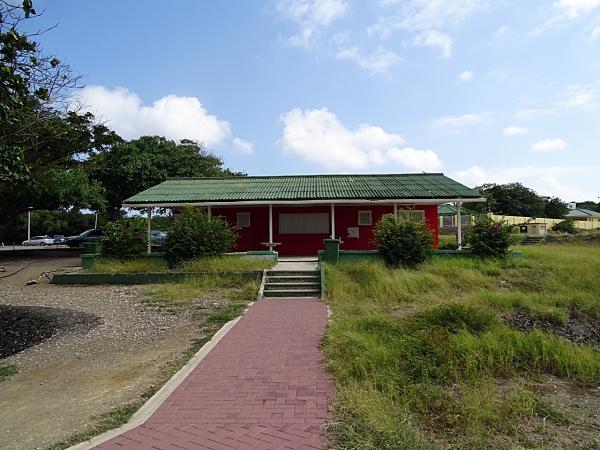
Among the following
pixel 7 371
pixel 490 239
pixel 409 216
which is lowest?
pixel 7 371

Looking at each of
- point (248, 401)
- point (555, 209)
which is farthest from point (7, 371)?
point (555, 209)

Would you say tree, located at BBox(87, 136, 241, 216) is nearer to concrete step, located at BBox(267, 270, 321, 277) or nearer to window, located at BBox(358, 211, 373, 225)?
window, located at BBox(358, 211, 373, 225)

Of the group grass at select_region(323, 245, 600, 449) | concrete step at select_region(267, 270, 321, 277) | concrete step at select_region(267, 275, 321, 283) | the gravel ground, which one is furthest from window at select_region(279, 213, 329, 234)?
the gravel ground

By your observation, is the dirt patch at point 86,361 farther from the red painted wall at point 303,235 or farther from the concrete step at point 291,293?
the red painted wall at point 303,235

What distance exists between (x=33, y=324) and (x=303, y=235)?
12.5 m

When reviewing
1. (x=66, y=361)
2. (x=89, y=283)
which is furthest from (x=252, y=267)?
(x=66, y=361)

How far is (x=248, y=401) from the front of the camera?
5.01 m

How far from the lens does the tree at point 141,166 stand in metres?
28.2

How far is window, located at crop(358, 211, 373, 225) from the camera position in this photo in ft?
67.9

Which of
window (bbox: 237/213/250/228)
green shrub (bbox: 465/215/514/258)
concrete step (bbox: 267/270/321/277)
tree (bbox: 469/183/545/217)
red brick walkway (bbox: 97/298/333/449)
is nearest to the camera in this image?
red brick walkway (bbox: 97/298/333/449)

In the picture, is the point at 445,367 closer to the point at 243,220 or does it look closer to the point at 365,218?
the point at 365,218

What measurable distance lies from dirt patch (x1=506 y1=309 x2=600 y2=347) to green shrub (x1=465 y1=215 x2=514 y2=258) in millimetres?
6331

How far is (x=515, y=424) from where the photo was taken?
437 centimetres

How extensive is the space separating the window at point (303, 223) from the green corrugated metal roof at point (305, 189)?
117 centimetres
